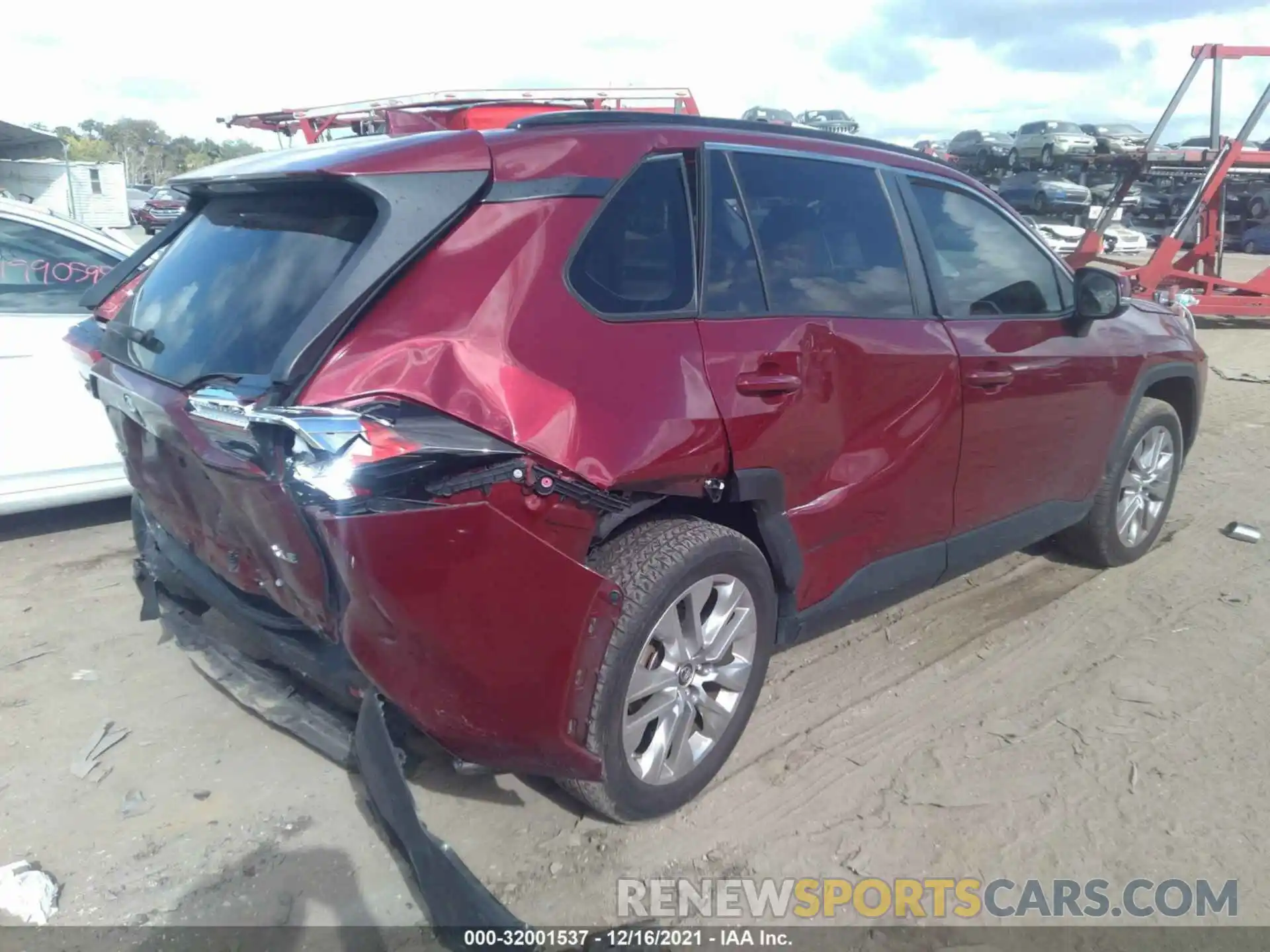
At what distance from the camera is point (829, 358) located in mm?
3160

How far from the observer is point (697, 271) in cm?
291

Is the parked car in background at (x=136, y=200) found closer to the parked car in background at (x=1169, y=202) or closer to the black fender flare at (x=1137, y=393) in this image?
the black fender flare at (x=1137, y=393)

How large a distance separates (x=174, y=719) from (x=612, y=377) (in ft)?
6.94

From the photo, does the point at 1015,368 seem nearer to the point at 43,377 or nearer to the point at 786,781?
the point at 786,781

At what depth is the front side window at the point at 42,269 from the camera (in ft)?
16.1

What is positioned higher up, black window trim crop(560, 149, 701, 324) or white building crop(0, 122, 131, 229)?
black window trim crop(560, 149, 701, 324)

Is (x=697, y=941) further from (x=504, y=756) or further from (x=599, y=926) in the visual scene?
(x=504, y=756)

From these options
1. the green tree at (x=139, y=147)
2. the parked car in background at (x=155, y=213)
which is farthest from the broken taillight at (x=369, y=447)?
the green tree at (x=139, y=147)

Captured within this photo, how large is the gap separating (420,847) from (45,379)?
3.53 m

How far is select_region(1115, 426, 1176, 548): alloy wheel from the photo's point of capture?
193 inches

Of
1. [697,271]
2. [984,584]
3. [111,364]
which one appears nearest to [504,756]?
[697,271]

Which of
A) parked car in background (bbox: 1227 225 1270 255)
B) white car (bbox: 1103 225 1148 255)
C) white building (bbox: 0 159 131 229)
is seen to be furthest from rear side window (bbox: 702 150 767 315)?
parked car in background (bbox: 1227 225 1270 255)

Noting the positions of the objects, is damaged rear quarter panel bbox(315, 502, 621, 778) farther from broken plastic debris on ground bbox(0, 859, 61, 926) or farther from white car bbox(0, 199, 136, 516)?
white car bbox(0, 199, 136, 516)

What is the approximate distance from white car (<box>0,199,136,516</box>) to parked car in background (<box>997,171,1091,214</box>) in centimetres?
2036
